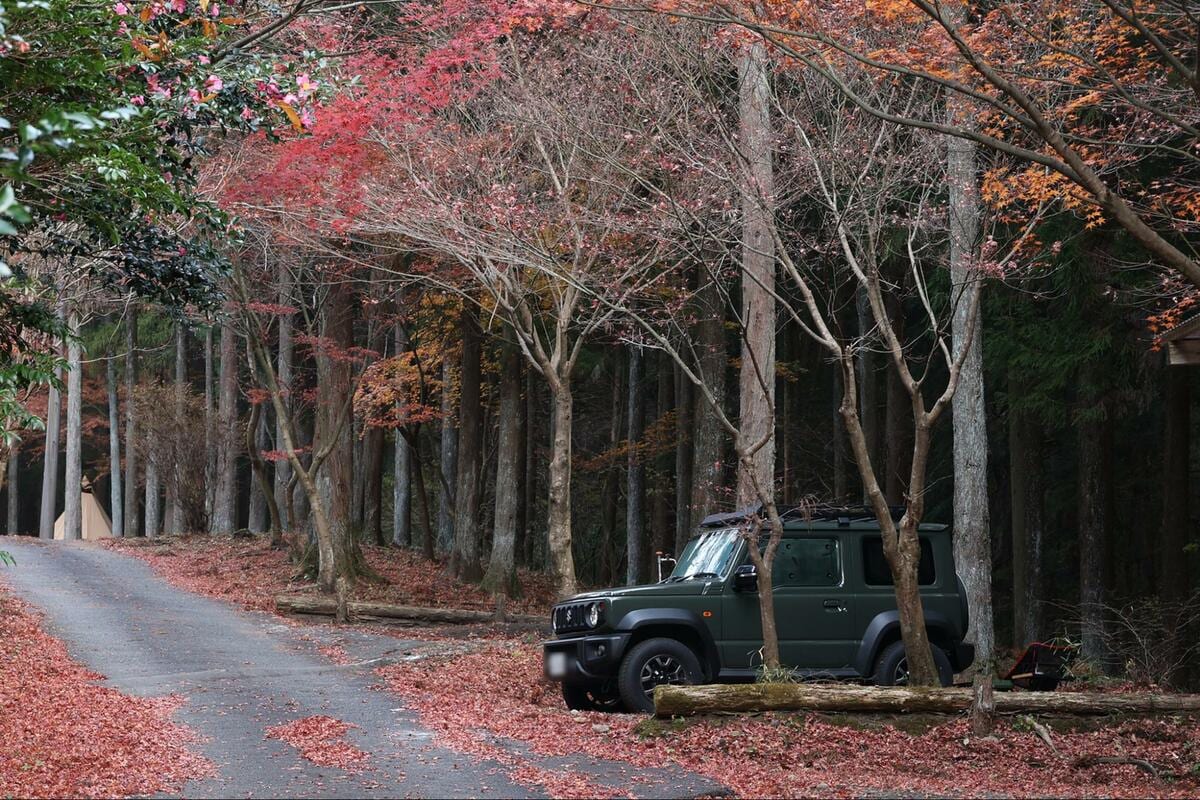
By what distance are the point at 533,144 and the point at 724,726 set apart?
936 centimetres

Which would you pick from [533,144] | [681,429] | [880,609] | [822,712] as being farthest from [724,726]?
[681,429]

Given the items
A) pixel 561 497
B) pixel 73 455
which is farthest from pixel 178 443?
pixel 561 497

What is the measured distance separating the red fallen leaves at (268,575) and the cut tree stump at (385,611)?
110 centimetres

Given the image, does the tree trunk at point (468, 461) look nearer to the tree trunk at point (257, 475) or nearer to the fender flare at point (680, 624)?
the tree trunk at point (257, 475)

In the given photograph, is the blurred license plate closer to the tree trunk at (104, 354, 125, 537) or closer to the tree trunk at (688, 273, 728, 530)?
the tree trunk at (688, 273, 728, 530)

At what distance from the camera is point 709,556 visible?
1191 centimetres

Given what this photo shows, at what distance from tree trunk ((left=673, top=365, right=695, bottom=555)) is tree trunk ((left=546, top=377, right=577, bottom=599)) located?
8.56 metres

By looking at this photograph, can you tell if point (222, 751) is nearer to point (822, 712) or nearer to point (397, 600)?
point (822, 712)

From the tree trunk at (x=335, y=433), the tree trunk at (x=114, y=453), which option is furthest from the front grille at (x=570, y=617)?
the tree trunk at (x=114, y=453)

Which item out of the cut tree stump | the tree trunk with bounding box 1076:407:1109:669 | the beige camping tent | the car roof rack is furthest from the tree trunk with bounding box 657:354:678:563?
the beige camping tent

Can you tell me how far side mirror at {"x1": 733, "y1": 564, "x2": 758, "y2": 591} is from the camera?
1134cm

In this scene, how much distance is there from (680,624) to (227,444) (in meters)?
21.5

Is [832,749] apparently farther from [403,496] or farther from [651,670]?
[403,496]

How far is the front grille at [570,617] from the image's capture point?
11.4 m
